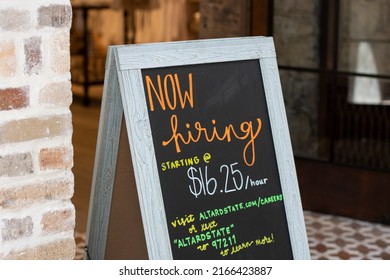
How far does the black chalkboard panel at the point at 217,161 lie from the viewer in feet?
8.64

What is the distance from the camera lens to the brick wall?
232 cm

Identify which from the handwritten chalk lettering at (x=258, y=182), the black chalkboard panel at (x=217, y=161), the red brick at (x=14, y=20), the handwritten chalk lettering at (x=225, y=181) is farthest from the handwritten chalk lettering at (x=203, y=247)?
the red brick at (x=14, y=20)

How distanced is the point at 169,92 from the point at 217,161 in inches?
10.8

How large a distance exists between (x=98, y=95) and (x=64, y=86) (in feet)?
22.9

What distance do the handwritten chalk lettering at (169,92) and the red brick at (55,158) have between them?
0.95 ft

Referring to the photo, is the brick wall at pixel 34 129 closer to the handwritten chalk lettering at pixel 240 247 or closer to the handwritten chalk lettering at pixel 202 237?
the handwritten chalk lettering at pixel 202 237

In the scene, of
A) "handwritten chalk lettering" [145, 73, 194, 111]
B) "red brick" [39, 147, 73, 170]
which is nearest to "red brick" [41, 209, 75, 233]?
"red brick" [39, 147, 73, 170]

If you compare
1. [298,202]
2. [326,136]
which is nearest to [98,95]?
[326,136]

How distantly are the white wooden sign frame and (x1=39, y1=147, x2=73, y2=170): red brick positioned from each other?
0.18m

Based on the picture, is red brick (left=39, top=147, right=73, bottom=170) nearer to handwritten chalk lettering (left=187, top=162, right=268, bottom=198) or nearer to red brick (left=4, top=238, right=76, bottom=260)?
red brick (left=4, top=238, right=76, bottom=260)

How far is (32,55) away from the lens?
236cm

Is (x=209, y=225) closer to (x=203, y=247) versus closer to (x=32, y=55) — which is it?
(x=203, y=247)

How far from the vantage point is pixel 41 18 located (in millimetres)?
2361

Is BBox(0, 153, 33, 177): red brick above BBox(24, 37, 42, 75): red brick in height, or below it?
below
